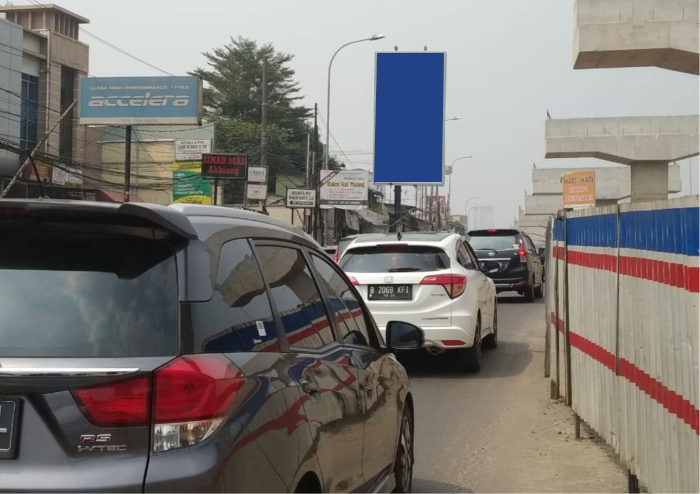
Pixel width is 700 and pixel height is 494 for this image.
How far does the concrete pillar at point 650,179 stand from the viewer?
3891cm

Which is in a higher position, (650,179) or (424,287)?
(650,179)

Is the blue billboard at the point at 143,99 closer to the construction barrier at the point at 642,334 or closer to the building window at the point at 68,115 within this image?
the building window at the point at 68,115

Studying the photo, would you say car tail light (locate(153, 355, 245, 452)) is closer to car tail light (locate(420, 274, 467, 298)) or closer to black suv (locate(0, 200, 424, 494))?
black suv (locate(0, 200, 424, 494))

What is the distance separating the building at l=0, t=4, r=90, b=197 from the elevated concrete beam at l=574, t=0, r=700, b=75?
71.9 feet

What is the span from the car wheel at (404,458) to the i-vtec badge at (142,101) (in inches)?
1374

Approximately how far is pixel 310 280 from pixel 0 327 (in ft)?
5.07

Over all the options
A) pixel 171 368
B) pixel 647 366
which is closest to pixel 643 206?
pixel 647 366

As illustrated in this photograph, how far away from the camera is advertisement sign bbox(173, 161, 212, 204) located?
45469mm

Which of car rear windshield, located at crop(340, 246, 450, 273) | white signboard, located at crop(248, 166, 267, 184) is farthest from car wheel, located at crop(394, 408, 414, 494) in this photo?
white signboard, located at crop(248, 166, 267, 184)

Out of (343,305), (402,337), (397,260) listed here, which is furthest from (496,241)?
(343,305)

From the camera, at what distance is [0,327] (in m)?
2.66

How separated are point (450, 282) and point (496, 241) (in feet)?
41.7

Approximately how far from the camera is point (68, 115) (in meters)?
45.0

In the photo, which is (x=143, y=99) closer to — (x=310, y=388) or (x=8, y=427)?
(x=310, y=388)
